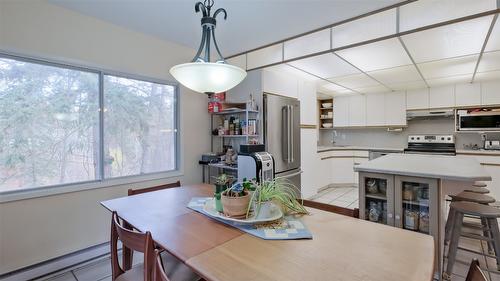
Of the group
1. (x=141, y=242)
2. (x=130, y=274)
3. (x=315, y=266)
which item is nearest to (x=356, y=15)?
(x=315, y=266)

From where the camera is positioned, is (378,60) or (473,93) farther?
(473,93)

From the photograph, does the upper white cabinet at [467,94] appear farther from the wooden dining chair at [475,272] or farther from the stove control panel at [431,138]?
the wooden dining chair at [475,272]

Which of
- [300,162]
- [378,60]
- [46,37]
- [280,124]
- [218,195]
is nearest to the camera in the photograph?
[218,195]

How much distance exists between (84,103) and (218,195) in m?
1.92

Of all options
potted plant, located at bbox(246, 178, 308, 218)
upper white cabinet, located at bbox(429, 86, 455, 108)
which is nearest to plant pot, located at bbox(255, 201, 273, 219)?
potted plant, located at bbox(246, 178, 308, 218)

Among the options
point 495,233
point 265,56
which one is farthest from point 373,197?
point 265,56

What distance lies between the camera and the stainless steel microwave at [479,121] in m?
4.05

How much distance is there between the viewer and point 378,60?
3.05m

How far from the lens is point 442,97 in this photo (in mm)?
4539

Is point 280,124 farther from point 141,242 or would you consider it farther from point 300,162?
point 141,242

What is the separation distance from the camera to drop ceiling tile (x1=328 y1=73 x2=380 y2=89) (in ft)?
12.7

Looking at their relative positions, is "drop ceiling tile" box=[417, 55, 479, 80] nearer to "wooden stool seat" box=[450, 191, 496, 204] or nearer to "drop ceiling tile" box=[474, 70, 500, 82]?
"drop ceiling tile" box=[474, 70, 500, 82]

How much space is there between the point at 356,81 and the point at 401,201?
9.28ft

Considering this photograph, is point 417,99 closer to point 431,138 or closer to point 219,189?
point 431,138
